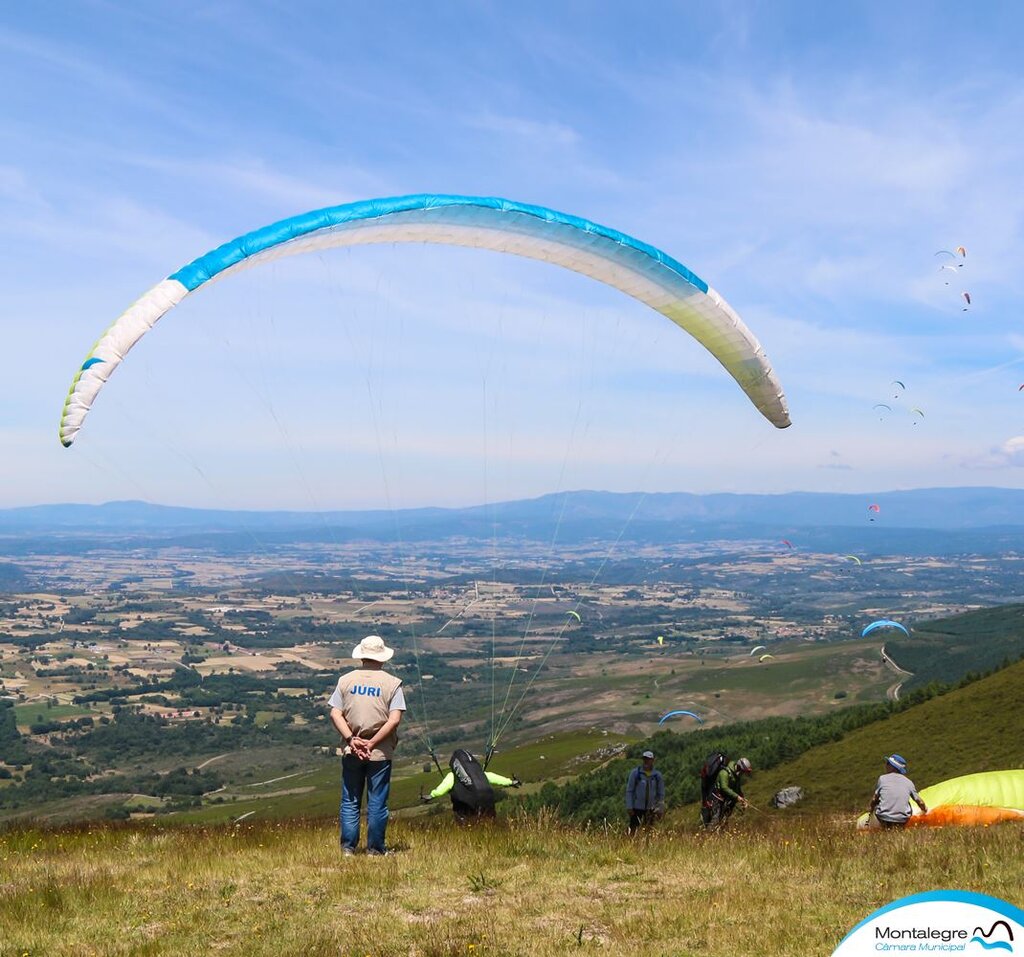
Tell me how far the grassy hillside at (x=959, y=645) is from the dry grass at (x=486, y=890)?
83457 mm

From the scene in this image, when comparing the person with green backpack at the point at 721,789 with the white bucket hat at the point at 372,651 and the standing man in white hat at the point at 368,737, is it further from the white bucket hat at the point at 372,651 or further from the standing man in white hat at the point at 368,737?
the white bucket hat at the point at 372,651

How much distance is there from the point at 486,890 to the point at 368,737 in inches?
83.7

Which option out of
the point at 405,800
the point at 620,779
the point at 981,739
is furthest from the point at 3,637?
the point at 981,739

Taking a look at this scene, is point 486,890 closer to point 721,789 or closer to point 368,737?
point 368,737

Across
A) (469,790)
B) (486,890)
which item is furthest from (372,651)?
(486,890)

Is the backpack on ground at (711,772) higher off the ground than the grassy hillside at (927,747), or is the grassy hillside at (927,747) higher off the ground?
the backpack on ground at (711,772)

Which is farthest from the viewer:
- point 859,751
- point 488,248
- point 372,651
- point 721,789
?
point 859,751

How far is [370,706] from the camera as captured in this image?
9.19 meters

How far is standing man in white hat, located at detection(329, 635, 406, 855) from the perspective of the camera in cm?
912

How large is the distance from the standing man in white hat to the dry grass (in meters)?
0.40

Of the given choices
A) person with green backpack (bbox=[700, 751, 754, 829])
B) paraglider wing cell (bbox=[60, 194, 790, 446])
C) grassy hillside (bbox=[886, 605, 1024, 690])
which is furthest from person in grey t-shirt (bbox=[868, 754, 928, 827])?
grassy hillside (bbox=[886, 605, 1024, 690])

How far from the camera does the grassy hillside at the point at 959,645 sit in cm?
9062

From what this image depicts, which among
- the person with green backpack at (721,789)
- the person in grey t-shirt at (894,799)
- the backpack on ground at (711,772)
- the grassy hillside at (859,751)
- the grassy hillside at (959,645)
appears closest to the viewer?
the person in grey t-shirt at (894,799)

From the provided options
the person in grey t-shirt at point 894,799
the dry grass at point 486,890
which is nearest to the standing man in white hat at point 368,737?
the dry grass at point 486,890
